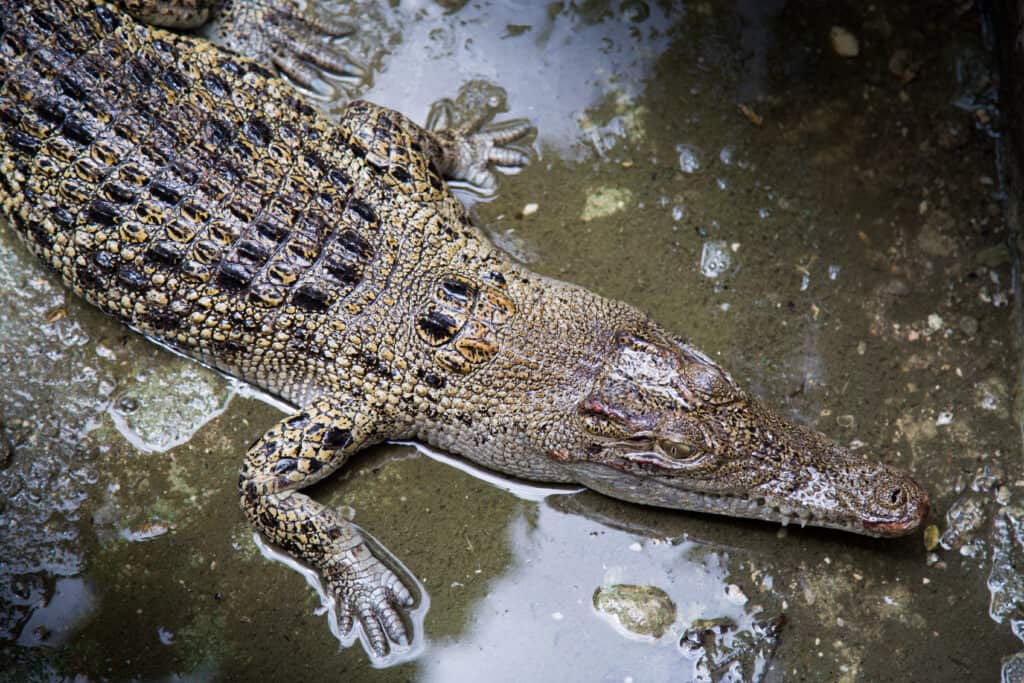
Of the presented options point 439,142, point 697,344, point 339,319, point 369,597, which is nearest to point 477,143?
point 439,142

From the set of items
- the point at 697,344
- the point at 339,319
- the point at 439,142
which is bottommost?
the point at 339,319

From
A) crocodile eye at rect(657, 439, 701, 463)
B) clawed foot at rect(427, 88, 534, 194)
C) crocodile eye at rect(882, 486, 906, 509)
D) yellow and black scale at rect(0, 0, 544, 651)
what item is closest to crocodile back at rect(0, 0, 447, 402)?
yellow and black scale at rect(0, 0, 544, 651)

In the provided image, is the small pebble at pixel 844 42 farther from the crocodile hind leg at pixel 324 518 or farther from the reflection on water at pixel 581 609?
the crocodile hind leg at pixel 324 518

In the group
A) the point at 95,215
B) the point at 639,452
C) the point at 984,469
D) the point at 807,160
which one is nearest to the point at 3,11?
the point at 95,215

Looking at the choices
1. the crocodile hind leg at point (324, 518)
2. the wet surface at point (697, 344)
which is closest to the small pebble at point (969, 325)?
the wet surface at point (697, 344)

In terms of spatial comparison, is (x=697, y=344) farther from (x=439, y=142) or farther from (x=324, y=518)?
(x=324, y=518)

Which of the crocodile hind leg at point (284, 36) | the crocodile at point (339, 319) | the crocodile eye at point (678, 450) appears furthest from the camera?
the crocodile hind leg at point (284, 36)

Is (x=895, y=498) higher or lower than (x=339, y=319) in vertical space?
higher
